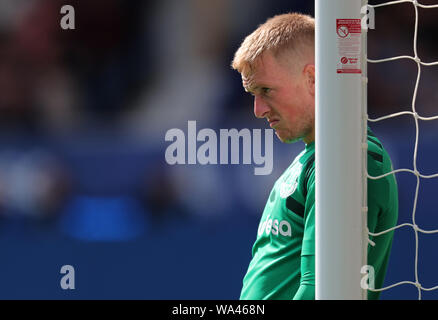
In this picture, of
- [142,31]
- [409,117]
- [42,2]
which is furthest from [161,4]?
[409,117]

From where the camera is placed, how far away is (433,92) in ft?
10.8

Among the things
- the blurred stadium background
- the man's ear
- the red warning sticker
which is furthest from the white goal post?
the blurred stadium background

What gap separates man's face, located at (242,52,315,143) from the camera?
154 cm

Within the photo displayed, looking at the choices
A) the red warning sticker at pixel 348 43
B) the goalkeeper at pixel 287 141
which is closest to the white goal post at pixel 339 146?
the red warning sticker at pixel 348 43

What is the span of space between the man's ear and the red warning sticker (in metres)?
0.27

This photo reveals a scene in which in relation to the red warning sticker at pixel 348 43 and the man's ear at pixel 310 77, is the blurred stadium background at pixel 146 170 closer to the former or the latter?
the man's ear at pixel 310 77

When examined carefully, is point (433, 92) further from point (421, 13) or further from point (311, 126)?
point (311, 126)

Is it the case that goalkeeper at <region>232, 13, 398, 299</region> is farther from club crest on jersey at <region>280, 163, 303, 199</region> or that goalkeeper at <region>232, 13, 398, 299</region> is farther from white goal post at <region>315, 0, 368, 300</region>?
white goal post at <region>315, 0, 368, 300</region>

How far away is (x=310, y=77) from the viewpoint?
5.11 ft

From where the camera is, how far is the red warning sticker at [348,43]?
127 cm

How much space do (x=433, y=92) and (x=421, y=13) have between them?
0.42m

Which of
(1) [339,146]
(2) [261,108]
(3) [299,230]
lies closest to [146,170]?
(2) [261,108]
